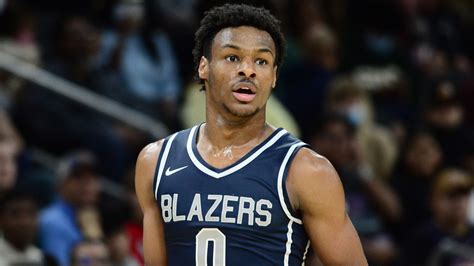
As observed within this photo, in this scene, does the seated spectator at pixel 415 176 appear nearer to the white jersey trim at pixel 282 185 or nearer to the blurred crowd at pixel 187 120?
the blurred crowd at pixel 187 120

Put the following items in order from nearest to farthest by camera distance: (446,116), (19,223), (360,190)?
(19,223) < (360,190) < (446,116)

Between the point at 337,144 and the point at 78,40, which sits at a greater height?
the point at 78,40

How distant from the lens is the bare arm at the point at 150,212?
16.6ft

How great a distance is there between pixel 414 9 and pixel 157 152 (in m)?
9.38

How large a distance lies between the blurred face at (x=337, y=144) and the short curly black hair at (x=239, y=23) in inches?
205

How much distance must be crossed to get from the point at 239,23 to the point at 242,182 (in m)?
0.63

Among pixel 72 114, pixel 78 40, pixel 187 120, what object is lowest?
pixel 72 114

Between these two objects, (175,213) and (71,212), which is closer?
(175,213)

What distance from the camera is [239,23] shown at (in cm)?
491

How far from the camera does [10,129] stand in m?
8.65

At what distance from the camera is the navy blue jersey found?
4773 mm

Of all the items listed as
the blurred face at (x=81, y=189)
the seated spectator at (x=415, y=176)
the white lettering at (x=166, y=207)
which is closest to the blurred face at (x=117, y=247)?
the blurred face at (x=81, y=189)

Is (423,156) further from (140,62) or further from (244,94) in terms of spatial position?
(244,94)

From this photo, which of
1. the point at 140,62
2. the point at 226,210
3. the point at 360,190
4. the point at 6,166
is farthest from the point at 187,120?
the point at 226,210
